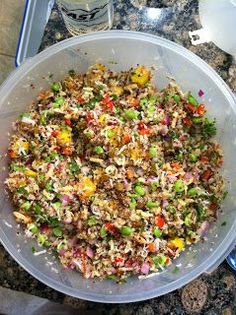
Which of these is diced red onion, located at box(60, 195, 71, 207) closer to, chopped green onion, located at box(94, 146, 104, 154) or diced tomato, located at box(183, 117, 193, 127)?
chopped green onion, located at box(94, 146, 104, 154)

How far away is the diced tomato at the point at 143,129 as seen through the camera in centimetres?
107

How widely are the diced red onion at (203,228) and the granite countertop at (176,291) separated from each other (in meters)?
0.12

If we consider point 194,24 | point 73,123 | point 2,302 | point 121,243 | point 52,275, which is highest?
point 194,24

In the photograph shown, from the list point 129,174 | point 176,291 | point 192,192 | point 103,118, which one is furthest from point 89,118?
point 176,291

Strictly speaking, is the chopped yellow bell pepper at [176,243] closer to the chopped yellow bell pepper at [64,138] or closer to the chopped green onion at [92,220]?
the chopped green onion at [92,220]

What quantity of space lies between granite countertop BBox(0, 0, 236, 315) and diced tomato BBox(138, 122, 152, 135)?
241mm

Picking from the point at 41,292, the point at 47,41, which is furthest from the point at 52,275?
the point at 47,41

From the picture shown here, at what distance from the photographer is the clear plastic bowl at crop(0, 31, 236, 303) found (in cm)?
104

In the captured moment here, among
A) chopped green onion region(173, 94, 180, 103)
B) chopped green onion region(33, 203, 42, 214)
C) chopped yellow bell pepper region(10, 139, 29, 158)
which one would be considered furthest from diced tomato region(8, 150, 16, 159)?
chopped green onion region(173, 94, 180, 103)

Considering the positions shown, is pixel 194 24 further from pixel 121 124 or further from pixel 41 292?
pixel 41 292

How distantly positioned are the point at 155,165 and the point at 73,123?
0.18 meters

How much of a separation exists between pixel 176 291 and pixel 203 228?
0.16 m

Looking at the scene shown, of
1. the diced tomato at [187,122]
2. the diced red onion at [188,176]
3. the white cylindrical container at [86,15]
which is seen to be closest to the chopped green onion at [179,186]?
the diced red onion at [188,176]

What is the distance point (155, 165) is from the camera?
105 cm
